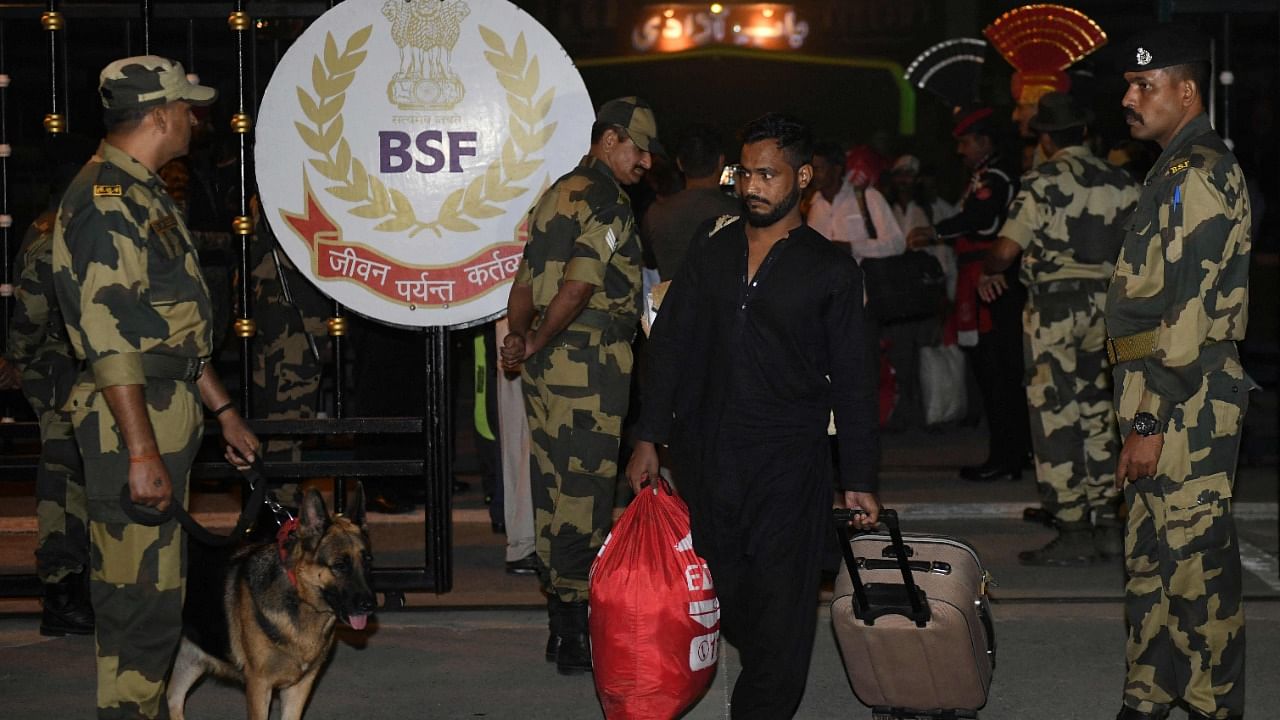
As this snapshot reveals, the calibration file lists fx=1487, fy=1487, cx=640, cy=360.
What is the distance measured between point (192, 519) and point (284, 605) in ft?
1.52

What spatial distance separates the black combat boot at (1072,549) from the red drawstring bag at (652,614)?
3.05 metres

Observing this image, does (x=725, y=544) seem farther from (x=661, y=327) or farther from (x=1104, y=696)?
(x=1104, y=696)

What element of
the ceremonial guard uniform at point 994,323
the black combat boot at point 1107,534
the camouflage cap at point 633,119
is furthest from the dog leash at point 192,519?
the ceremonial guard uniform at point 994,323

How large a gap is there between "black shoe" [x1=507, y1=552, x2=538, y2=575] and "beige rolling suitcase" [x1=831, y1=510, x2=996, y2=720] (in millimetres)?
2472

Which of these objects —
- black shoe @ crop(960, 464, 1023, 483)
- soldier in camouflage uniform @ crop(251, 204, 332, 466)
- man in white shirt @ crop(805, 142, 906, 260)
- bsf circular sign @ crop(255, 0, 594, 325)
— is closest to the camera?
bsf circular sign @ crop(255, 0, 594, 325)

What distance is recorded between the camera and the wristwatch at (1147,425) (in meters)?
4.50

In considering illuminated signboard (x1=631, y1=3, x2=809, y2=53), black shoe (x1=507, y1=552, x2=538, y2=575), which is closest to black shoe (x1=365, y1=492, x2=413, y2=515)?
black shoe (x1=507, y1=552, x2=538, y2=575)

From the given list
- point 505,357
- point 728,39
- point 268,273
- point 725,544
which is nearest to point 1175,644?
point 725,544

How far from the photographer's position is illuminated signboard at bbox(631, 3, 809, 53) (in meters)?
16.1

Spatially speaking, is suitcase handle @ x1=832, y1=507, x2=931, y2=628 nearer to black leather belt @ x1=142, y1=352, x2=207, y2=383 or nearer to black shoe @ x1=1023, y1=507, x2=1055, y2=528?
black leather belt @ x1=142, y1=352, x2=207, y2=383

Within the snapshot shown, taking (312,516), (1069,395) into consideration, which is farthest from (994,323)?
(312,516)

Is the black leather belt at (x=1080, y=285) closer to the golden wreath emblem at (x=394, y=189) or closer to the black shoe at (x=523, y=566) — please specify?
the golden wreath emblem at (x=394, y=189)

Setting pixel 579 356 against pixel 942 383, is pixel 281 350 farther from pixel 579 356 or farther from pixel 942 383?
pixel 942 383

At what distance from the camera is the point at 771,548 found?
4.37 meters
